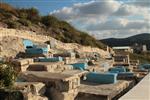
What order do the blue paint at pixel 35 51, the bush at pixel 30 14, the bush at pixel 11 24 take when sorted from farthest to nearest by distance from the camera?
the bush at pixel 30 14
the bush at pixel 11 24
the blue paint at pixel 35 51

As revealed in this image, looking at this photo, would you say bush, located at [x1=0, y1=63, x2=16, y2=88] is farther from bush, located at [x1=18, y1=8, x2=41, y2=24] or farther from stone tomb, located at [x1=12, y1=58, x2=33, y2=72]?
bush, located at [x1=18, y1=8, x2=41, y2=24]

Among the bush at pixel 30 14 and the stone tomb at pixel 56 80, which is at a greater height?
the bush at pixel 30 14

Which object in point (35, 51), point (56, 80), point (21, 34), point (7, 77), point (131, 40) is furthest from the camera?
point (131, 40)

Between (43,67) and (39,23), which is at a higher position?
(39,23)

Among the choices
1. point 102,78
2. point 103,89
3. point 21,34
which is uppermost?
point 21,34

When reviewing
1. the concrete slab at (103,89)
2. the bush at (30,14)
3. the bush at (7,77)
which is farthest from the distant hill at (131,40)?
the bush at (7,77)

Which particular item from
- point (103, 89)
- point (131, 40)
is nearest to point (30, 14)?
point (103, 89)

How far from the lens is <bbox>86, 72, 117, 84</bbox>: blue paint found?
40.0 feet

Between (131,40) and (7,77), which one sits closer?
(7,77)

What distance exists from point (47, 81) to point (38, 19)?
2071cm

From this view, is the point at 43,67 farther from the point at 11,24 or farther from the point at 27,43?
the point at 11,24

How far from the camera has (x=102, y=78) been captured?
12312mm

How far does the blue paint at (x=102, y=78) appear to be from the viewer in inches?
480

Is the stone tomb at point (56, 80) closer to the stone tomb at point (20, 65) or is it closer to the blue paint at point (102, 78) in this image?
the stone tomb at point (20, 65)
